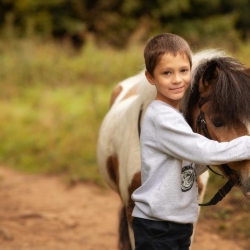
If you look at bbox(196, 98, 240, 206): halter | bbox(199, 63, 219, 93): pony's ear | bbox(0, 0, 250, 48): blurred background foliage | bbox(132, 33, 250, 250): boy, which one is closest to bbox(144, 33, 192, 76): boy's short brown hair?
bbox(132, 33, 250, 250): boy

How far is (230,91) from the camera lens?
2037 mm

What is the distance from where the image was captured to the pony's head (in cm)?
201

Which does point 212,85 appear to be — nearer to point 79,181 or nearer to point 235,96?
point 235,96

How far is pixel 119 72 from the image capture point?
9609 mm

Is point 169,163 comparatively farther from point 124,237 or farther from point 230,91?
point 124,237

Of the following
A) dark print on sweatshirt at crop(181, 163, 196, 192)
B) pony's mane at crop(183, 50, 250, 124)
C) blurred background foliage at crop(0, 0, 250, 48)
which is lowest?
blurred background foliage at crop(0, 0, 250, 48)

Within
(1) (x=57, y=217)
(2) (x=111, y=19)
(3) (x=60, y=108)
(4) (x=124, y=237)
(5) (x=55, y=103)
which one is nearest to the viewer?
(4) (x=124, y=237)

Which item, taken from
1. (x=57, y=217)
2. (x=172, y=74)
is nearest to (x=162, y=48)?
(x=172, y=74)

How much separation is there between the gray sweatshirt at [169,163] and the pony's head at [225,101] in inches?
3.8

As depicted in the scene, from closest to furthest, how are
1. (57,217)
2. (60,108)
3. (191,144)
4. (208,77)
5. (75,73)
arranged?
(191,144)
(208,77)
(57,217)
(60,108)
(75,73)

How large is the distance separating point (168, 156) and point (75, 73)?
785 cm

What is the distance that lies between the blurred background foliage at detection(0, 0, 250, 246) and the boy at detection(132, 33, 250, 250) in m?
0.36

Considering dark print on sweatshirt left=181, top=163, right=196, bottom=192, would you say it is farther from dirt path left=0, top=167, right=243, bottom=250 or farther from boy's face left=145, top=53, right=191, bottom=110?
dirt path left=0, top=167, right=243, bottom=250

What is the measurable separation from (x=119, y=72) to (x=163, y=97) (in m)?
7.51
